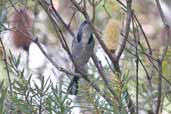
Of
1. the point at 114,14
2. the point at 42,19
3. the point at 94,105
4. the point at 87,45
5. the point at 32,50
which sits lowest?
the point at 94,105

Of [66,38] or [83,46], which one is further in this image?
[66,38]

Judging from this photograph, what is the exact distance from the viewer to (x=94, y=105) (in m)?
0.60

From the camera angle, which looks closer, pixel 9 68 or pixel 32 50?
pixel 9 68

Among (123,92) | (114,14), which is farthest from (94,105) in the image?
(114,14)

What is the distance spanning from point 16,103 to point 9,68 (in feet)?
0.31

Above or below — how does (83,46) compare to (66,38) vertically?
below

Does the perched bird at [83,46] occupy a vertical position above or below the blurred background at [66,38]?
below

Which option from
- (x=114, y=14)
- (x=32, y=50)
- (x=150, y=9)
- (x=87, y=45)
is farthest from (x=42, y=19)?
(x=87, y=45)

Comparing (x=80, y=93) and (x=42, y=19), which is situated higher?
(x=42, y=19)

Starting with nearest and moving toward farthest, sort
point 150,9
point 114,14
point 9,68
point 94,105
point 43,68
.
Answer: point 94,105 < point 9,68 < point 114,14 < point 43,68 < point 150,9

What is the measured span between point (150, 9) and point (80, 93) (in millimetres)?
1875

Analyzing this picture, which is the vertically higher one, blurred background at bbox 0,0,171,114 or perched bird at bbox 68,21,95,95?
blurred background at bbox 0,0,171,114

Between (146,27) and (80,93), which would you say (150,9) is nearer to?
(146,27)

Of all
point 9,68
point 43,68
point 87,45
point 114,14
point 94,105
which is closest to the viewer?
point 94,105
